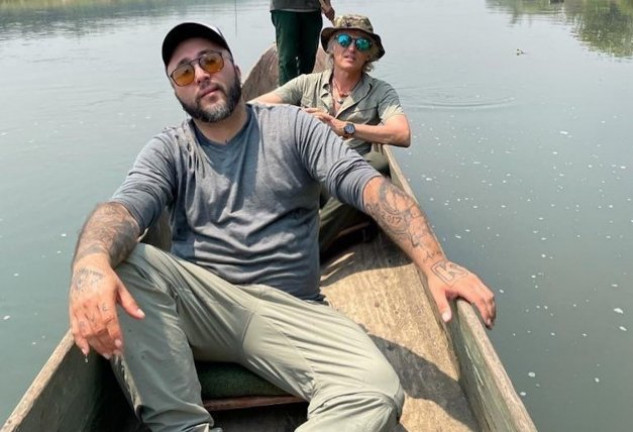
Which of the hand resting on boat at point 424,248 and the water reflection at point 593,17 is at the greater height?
the hand resting on boat at point 424,248

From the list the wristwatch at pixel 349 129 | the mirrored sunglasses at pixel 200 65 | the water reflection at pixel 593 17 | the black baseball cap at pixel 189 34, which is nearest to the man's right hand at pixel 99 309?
the mirrored sunglasses at pixel 200 65

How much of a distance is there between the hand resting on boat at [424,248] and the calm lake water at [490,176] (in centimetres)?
137

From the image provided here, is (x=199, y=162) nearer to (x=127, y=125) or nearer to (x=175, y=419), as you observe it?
(x=175, y=419)

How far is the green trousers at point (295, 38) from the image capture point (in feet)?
15.6

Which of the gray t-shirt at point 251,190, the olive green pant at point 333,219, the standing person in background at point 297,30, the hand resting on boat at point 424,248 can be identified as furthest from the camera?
the standing person in background at point 297,30

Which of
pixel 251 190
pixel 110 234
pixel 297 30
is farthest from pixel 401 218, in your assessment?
pixel 297 30

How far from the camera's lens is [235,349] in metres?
1.93

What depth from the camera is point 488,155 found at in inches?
244

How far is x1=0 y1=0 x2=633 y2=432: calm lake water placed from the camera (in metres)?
3.26

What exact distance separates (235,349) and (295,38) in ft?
11.2

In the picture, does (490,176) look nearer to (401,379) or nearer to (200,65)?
(401,379)

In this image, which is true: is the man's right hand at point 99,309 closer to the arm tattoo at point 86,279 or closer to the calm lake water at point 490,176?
the arm tattoo at point 86,279

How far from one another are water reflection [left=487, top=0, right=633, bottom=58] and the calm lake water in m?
0.15

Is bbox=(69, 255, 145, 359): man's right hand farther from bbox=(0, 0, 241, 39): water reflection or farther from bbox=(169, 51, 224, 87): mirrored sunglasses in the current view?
bbox=(0, 0, 241, 39): water reflection
